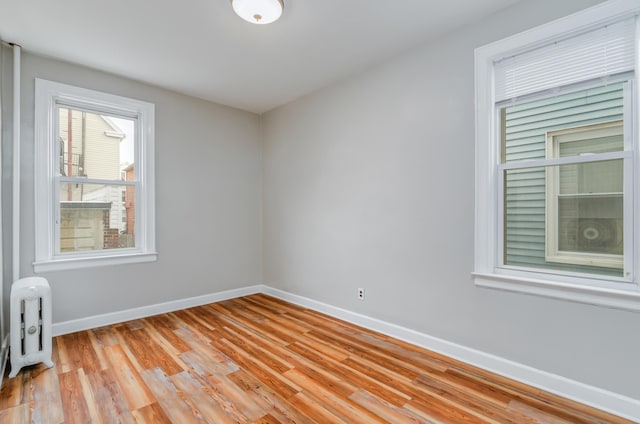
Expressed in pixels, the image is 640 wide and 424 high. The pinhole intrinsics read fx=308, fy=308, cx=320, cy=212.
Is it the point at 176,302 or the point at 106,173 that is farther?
the point at 176,302

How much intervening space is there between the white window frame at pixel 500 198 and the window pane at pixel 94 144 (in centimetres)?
355

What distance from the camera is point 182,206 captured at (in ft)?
12.3

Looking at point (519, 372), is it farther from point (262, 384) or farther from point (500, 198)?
point (262, 384)

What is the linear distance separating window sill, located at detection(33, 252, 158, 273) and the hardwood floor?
650mm

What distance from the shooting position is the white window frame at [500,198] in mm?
1774

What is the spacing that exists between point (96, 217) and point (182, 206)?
2.82ft

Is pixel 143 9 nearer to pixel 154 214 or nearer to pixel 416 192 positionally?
pixel 154 214

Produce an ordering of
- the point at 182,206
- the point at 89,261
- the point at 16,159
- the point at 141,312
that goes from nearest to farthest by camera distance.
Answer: the point at 16,159 → the point at 89,261 → the point at 141,312 → the point at 182,206

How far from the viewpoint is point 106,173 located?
330 cm

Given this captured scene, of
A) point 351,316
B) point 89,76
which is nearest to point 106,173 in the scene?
point 89,76

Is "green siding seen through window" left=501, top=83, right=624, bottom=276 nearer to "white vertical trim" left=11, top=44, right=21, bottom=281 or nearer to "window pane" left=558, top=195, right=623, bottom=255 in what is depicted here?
"window pane" left=558, top=195, right=623, bottom=255

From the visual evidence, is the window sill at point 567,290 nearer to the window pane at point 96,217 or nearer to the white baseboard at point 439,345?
the white baseboard at point 439,345

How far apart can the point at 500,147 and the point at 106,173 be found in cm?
377

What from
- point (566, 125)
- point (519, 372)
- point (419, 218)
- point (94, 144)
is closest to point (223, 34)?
point (94, 144)
